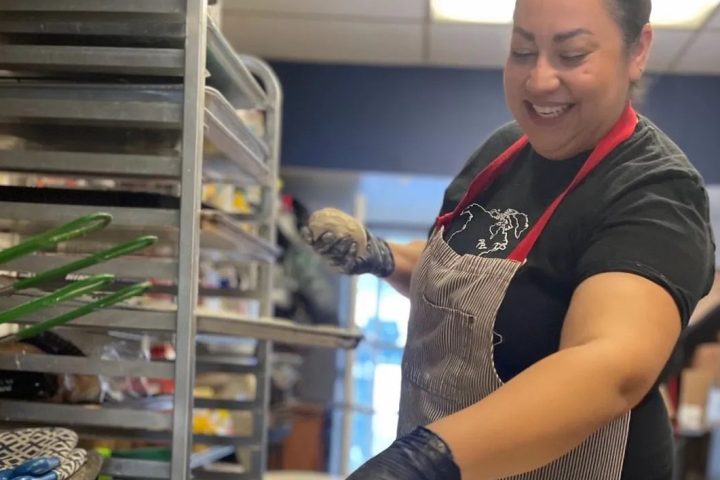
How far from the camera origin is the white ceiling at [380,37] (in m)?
3.15

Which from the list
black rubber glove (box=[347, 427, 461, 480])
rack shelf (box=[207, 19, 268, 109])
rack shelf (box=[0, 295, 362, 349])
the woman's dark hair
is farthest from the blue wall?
black rubber glove (box=[347, 427, 461, 480])

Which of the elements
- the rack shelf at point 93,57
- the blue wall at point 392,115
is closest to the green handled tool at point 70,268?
the rack shelf at point 93,57

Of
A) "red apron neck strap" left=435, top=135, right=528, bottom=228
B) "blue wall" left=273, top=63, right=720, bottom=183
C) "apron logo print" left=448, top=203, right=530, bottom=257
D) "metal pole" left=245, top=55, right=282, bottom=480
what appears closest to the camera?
"apron logo print" left=448, top=203, right=530, bottom=257

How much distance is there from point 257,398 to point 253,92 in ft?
2.04

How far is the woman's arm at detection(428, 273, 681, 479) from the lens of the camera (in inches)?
26.4

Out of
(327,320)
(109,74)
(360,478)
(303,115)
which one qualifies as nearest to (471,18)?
(303,115)

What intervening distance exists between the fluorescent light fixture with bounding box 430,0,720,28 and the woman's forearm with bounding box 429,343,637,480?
2.45 metres

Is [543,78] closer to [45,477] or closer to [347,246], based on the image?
[347,246]

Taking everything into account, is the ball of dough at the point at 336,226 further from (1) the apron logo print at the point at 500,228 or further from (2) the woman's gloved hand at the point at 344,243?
(1) the apron logo print at the point at 500,228

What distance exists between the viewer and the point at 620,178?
0.87 meters

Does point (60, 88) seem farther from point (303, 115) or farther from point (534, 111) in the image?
point (303, 115)

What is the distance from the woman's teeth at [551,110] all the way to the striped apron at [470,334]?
6 cm

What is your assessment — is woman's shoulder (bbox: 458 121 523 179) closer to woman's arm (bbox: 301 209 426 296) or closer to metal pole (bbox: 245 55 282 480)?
woman's arm (bbox: 301 209 426 296)

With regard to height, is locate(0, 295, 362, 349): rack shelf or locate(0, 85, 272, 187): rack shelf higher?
locate(0, 85, 272, 187): rack shelf
